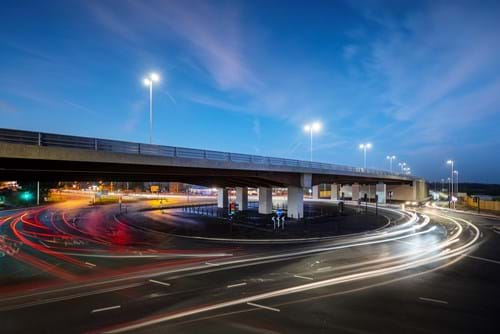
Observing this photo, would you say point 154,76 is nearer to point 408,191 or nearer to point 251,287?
point 251,287

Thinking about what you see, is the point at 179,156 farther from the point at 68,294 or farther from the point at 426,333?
the point at 426,333

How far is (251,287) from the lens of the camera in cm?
1165

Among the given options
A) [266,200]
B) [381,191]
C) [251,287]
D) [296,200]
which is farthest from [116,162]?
[381,191]

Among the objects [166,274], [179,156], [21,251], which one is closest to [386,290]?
[166,274]

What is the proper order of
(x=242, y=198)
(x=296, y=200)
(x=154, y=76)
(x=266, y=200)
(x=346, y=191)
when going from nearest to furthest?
(x=154, y=76) → (x=296, y=200) → (x=266, y=200) → (x=242, y=198) → (x=346, y=191)

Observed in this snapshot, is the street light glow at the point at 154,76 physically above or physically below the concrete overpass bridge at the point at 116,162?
above

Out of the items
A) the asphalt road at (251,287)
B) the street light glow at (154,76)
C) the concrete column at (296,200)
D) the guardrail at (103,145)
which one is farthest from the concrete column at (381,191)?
the street light glow at (154,76)

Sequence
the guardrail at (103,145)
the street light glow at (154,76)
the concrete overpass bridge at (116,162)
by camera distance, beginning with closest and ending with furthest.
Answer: the guardrail at (103,145)
the concrete overpass bridge at (116,162)
the street light glow at (154,76)

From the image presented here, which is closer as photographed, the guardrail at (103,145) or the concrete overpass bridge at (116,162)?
the guardrail at (103,145)

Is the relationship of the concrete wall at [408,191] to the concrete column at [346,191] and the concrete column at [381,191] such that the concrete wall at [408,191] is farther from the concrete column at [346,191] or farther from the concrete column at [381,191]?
the concrete column at [381,191]

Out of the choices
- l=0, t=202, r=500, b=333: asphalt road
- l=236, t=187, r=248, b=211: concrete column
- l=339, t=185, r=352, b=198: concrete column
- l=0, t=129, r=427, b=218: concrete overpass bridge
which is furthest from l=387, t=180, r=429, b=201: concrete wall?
l=0, t=202, r=500, b=333: asphalt road

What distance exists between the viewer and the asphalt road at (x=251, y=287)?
8594 mm

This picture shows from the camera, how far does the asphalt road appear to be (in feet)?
28.2

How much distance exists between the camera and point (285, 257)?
55.2 ft
